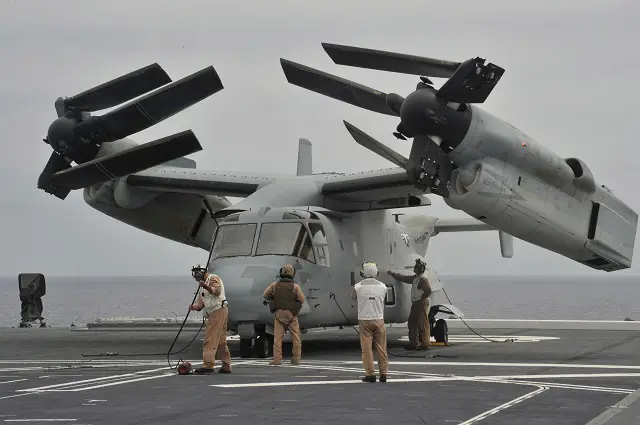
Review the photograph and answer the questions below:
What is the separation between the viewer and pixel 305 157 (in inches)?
1112

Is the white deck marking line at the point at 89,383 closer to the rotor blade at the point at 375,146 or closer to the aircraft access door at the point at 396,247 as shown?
the rotor blade at the point at 375,146

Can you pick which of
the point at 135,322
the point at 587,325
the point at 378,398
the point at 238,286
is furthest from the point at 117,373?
the point at 587,325

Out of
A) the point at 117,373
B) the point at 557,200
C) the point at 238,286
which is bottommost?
the point at 117,373

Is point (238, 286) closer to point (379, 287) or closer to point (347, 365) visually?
point (347, 365)

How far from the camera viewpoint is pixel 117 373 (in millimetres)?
15711

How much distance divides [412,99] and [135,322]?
1707cm

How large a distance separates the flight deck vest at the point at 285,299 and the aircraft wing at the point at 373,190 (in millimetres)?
4481

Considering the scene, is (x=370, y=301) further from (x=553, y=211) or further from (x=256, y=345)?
(x=553, y=211)

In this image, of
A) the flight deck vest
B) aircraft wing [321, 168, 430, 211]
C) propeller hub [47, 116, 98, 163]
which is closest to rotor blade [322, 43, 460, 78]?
aircraft wing [321, 168, 430, 211]

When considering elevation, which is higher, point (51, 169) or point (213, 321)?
point (51, 169)

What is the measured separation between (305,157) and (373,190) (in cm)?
663

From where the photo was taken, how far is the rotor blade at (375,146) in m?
20.4

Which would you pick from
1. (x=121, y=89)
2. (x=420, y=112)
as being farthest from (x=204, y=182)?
(x=420, y=112)

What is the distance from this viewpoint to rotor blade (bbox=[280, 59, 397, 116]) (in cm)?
2116
